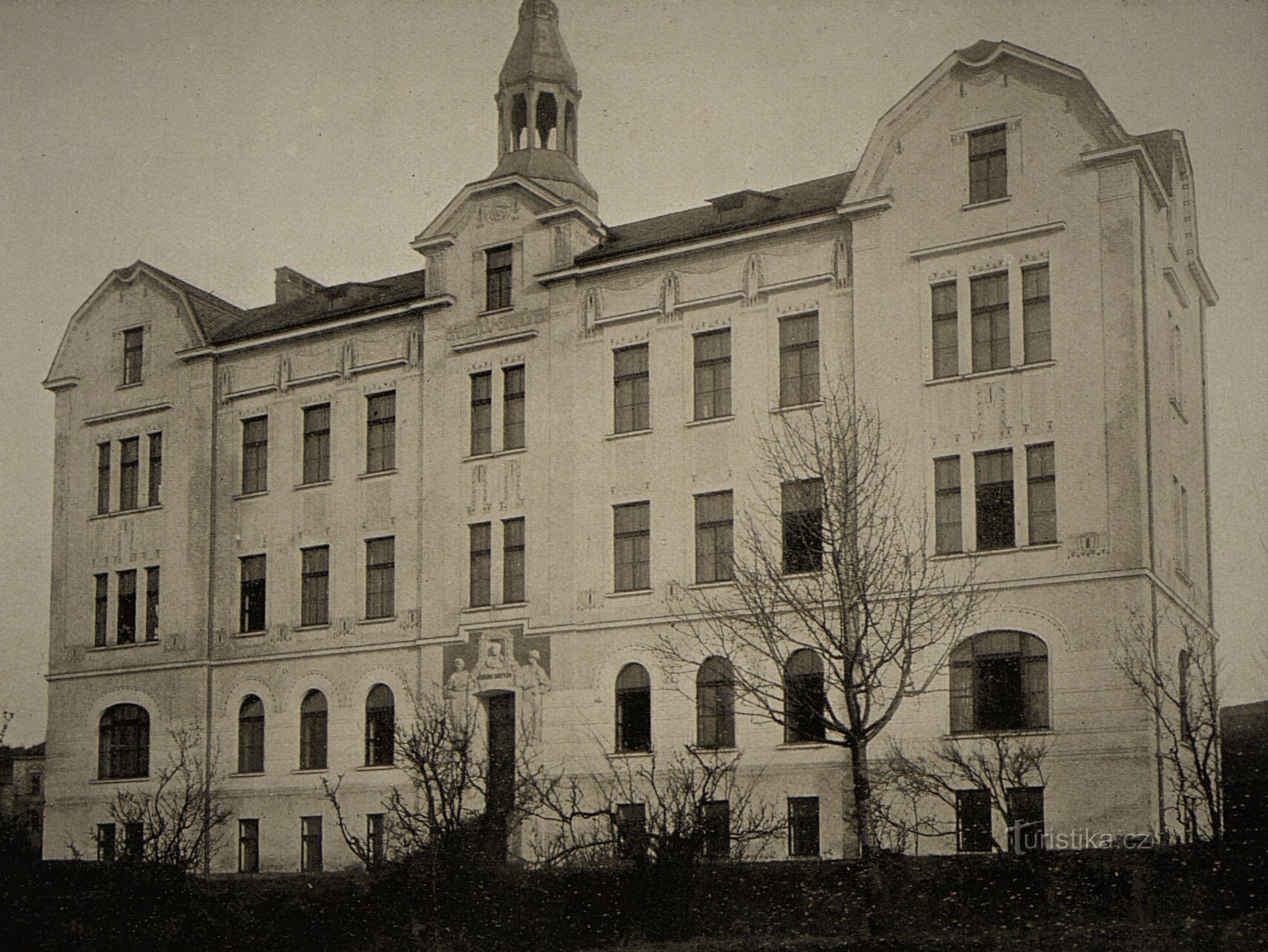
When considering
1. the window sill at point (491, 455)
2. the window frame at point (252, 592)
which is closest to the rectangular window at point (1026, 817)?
the window sill at point (491, 455)

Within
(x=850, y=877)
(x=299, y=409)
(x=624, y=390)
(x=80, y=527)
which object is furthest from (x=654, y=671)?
(x=80, y=527)

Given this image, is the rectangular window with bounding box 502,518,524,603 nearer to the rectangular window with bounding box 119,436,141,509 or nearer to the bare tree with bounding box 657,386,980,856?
the bare tree with bounding box 657,386,980,856

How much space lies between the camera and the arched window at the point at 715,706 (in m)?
34.2

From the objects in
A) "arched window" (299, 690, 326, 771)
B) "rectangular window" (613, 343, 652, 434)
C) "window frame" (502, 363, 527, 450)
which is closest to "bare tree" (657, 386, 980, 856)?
"rectangular window" (613, 343, 652, 434)

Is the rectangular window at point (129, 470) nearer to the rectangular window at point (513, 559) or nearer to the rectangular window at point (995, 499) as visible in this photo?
the rectangular window at point (513, 559)

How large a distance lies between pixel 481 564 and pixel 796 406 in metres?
8.87

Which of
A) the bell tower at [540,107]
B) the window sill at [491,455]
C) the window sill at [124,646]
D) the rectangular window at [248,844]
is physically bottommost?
the rectangular window at [248,844]

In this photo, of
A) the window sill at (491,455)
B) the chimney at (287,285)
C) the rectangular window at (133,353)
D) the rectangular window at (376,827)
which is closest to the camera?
the rectangular window at (376,827)

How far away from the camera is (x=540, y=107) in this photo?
142 feet

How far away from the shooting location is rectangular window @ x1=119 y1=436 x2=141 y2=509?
44.3 metres

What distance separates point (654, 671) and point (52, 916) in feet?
42.1

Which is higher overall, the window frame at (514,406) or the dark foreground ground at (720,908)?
the window frame at (514,406)

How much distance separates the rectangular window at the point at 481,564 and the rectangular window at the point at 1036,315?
13.3 metres

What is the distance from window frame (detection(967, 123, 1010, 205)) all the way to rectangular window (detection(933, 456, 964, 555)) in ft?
17.3
